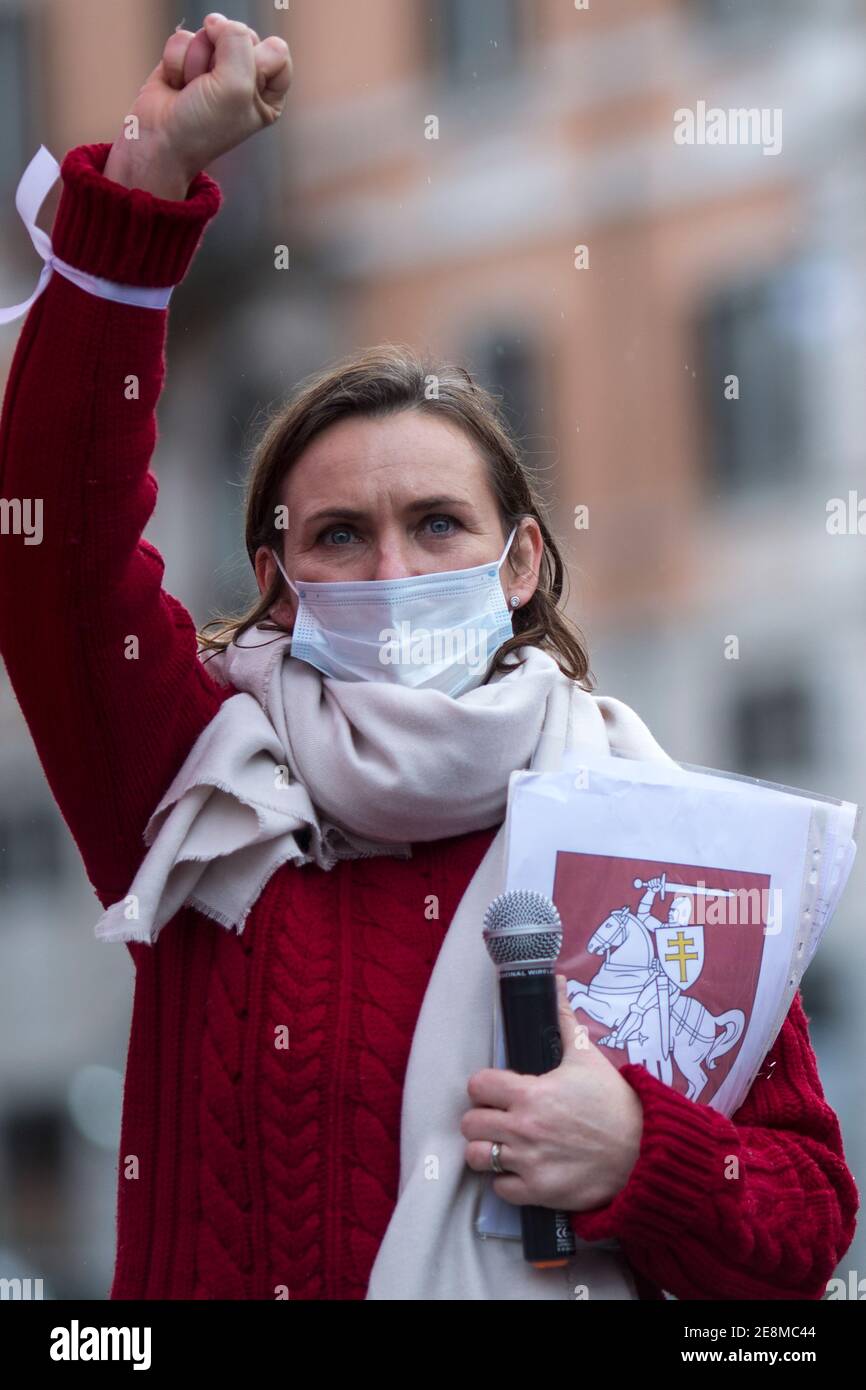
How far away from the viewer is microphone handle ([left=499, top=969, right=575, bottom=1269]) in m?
2.60

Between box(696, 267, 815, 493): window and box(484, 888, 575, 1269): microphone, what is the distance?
44.5 feet

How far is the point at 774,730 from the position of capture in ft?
50.6

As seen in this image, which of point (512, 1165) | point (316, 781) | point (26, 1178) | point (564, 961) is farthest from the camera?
point (26, 1178)

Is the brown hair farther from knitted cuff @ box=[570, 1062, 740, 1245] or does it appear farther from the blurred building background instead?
the blurred building background

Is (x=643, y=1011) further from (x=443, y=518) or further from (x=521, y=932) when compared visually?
(x=443, y=518)

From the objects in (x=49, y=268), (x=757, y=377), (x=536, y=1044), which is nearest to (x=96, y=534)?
(x=49, y=268)

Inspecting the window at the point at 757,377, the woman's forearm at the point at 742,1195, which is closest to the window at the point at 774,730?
the window at the point at 757,377

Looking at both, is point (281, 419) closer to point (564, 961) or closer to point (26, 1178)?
point (564, 961)

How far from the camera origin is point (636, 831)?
2.82m

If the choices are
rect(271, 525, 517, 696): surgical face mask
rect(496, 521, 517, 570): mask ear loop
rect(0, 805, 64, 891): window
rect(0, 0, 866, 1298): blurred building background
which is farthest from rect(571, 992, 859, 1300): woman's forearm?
rect(0, 805, 64, 891): window

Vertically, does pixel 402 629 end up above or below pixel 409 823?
above

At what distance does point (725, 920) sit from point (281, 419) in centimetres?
117

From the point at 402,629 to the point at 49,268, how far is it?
0.79m
